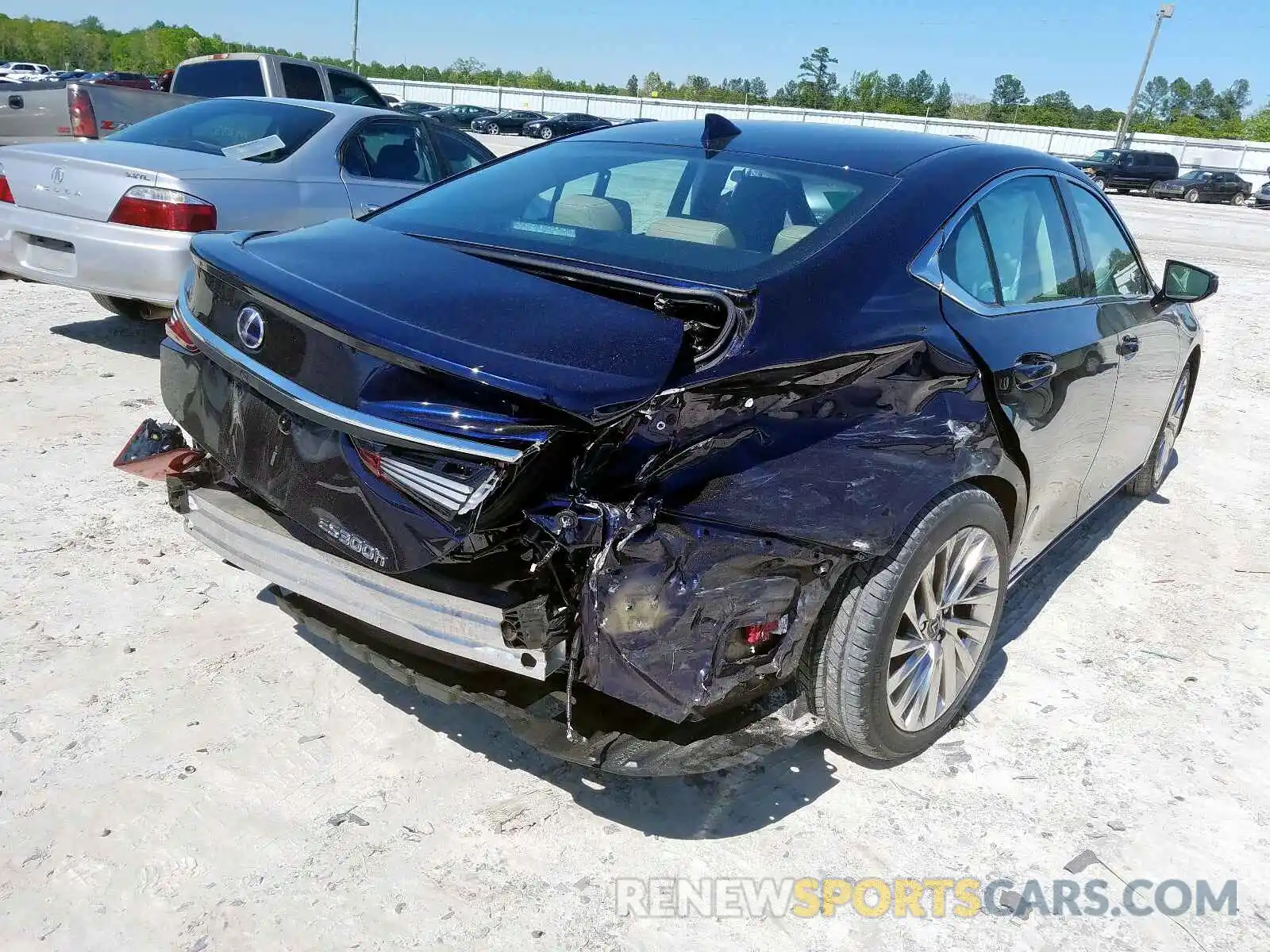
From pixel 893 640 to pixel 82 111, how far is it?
8926 millimetres

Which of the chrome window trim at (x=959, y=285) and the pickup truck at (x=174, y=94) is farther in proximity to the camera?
the pickup truck at (x=174, y=94)

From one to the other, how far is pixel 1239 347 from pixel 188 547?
8874 millimetres

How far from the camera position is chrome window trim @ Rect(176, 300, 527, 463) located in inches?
76.6

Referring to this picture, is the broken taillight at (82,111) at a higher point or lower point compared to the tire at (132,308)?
higher

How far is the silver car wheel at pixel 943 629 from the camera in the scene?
2.57 m

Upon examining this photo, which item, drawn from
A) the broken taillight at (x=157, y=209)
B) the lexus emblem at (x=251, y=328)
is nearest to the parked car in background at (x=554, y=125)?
the broken taillight at (x=157, y=209)

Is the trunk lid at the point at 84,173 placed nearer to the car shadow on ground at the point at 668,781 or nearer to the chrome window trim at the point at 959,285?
the car shadow on ground at the point at 668,781

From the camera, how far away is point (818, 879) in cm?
234

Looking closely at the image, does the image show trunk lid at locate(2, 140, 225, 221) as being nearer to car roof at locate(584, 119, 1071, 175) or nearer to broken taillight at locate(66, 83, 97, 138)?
car roof at locate(584, 119, 1071, 175)

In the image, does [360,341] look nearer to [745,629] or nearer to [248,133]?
[745,629]

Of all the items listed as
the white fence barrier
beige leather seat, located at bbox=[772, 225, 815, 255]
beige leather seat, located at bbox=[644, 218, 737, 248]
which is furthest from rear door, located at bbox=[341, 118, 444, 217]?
the white fence barrier

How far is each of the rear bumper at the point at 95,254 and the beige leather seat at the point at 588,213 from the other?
3.00 meters

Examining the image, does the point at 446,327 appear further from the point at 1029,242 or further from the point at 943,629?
the point at 1029,242

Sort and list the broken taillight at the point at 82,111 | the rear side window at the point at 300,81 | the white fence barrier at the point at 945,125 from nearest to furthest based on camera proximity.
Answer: the broken taillight at the point at 82,111 < the rear side window at the point at 300,81 < the white fence barrier at the point at 945,125
